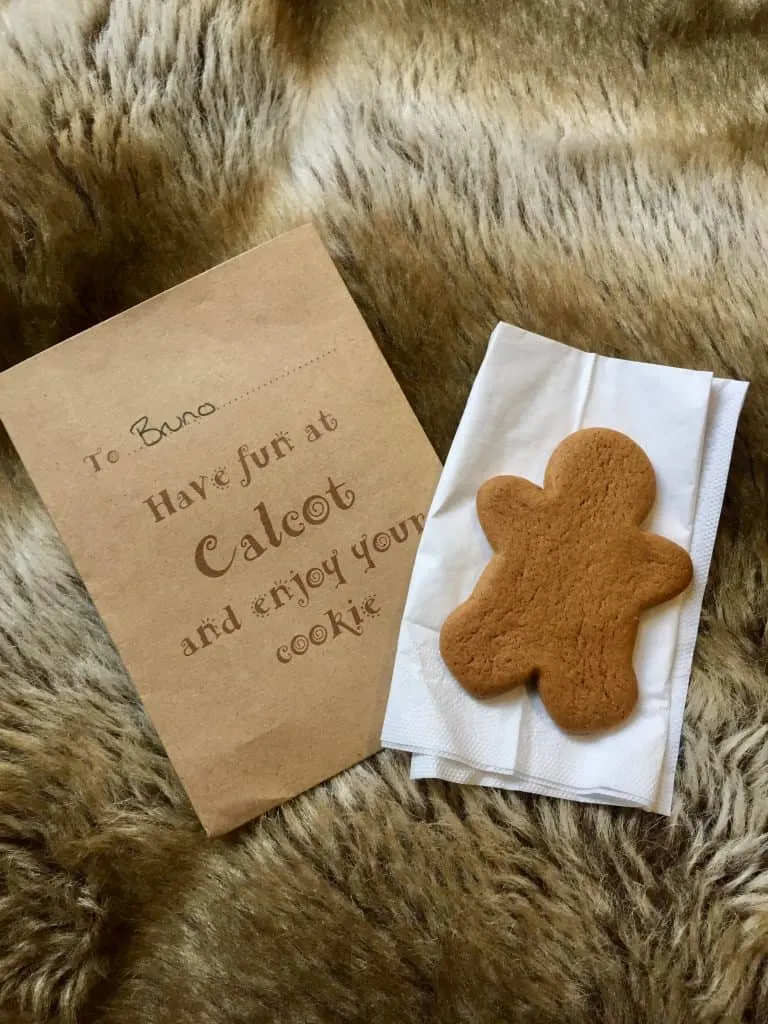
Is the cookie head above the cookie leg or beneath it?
above

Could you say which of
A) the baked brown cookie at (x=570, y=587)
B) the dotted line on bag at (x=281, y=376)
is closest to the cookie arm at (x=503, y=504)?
the baked brown cookie at (x=570, y=587)

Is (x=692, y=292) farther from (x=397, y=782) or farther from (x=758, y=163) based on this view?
(x=397, y=782)

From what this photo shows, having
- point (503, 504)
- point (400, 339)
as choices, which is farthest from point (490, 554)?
point (400, 339)

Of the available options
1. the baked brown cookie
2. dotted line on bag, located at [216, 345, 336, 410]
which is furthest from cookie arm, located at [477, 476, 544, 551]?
dotted line on bag, located at [216, 345, 336, 410]

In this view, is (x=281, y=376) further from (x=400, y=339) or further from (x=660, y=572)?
(x=660, y=572)

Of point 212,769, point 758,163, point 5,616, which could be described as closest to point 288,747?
point 212,769

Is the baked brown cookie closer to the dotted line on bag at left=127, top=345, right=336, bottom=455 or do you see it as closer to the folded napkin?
the folded napkin

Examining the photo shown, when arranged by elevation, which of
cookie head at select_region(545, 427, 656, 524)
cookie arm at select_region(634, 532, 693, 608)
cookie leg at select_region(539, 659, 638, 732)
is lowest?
cookie leg at select_region(539, 659, 638, 732)
